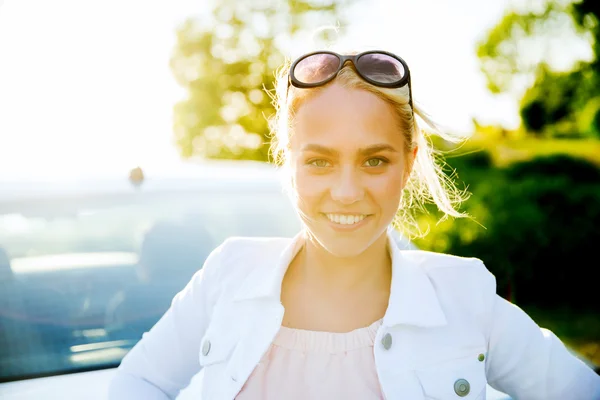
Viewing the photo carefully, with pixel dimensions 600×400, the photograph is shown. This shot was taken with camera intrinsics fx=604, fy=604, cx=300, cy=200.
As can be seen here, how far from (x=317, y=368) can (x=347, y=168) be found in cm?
48

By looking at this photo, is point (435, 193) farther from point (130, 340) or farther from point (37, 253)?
point (37, 253)

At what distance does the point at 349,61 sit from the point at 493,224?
5.68 metres

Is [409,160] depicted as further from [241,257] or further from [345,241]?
[241,257]

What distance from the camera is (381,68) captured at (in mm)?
1446

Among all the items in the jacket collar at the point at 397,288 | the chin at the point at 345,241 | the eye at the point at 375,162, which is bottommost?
the jacket collar at the point at 397,288

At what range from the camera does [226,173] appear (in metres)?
2.89

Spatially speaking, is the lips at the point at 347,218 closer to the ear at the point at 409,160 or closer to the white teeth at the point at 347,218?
the white teeth at the point at 347,218

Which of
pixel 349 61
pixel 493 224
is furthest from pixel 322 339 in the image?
pixel 493 224

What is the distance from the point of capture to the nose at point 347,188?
137 cm

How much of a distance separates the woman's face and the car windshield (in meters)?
1.11

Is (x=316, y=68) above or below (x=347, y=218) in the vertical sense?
above

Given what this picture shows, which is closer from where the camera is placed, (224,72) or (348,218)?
(348,218)

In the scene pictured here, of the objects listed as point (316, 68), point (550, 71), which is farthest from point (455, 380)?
point (550, 71)

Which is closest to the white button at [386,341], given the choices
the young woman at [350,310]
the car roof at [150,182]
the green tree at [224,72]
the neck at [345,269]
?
the young woman at [350,310]
